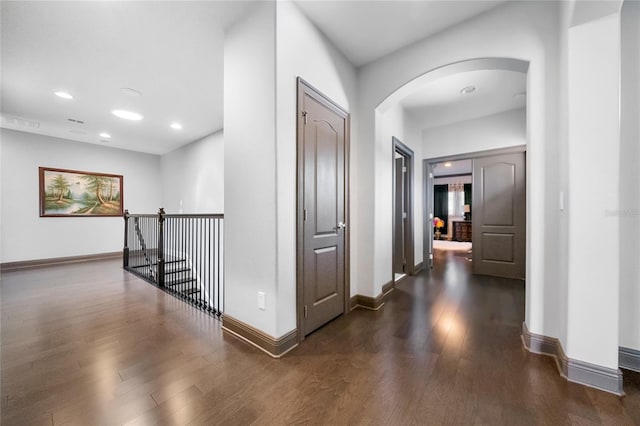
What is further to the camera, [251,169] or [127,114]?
[127,114]

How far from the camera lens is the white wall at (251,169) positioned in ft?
6.30

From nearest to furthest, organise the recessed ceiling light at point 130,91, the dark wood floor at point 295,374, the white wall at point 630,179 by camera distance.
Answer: the dark wood floor at point 295,374 → the white wall at point 630,179 → the recessed ceiling light at point 130,91

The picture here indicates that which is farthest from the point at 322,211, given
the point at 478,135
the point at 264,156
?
the point at 478,135

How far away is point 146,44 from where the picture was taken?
2514mm

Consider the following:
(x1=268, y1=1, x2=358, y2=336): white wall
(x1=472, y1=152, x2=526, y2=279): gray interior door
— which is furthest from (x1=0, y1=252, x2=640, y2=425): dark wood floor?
(x1=472, y1=152, x2=526, y2=279): gray interior door

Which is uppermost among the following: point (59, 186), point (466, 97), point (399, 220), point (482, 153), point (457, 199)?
point (466, 97)

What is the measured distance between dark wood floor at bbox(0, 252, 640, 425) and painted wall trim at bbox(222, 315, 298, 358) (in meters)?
0.07

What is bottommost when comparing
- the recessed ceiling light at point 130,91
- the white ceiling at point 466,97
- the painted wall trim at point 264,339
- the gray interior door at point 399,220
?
the painted wall trim at point 264,339

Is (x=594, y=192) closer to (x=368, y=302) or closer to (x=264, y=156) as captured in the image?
(x=368, y=302)

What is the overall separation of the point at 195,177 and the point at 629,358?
22.7 feet

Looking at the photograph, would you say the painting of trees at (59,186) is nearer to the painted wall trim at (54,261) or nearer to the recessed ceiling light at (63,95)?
the painted wall trim at (54,261)

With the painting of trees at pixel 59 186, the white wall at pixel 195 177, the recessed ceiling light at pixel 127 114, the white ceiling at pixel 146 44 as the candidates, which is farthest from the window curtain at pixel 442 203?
the painting of trees at pixel 59 186

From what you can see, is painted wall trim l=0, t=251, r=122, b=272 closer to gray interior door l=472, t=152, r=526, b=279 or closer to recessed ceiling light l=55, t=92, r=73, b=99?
recessed ceiling light l=55, t=92, r=73, b=99

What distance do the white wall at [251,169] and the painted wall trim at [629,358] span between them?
98.2 inches
